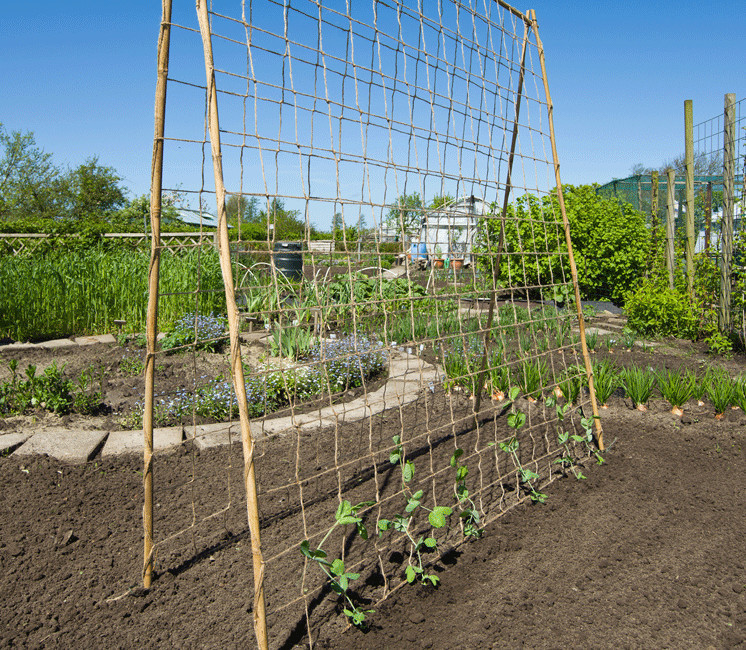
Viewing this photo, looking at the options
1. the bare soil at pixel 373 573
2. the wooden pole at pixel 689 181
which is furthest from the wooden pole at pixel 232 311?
the wooden pole at pixel 689 181

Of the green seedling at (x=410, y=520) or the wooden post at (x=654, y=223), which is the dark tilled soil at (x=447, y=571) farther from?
the wooden post at (x=654, y=223)

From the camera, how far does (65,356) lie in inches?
182

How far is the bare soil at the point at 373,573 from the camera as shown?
5.14 ft

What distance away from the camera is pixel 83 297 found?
534 cm

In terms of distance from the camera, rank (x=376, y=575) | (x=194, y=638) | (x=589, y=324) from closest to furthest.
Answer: (x=194, y=638) < (x=376, y=575) < (x=589, y=324)

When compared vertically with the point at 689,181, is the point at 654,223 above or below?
below

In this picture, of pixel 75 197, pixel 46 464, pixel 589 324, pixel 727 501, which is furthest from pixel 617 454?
pixel 75 197

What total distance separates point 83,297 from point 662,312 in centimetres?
582

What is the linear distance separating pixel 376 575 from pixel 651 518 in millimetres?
1225

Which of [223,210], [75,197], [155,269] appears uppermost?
[75,197]

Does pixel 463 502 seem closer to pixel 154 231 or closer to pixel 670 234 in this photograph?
pixel 154 231

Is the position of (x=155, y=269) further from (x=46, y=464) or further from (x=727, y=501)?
(x=727, y=501)

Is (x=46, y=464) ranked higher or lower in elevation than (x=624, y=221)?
lower

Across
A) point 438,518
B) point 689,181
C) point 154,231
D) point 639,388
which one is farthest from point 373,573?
point 689,181
